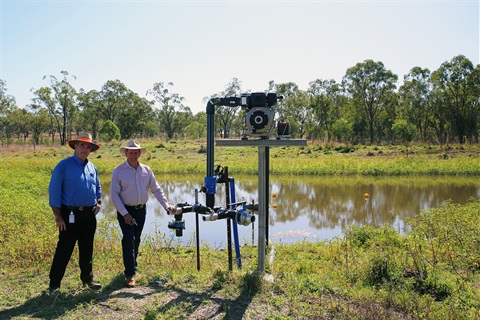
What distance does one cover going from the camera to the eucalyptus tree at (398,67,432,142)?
37.7 m

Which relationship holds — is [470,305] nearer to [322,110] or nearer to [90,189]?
[90,189]

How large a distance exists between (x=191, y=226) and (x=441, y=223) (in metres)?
5.55

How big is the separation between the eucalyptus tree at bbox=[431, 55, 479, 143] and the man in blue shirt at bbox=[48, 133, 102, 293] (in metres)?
35.5

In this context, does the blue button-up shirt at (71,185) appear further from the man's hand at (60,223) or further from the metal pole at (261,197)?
the metal pole at (261,197)

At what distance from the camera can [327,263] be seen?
17.6 feet

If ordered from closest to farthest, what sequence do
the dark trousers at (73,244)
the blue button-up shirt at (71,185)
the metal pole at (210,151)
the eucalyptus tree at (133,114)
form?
the blue button-up shirt at (71,185)
the dark trousers at (73,244)
the metal pole at (210,151)
the eucalyptus tree at (133,114)

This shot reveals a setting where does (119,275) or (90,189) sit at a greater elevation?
(90,189)

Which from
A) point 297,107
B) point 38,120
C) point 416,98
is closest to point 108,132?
point 38,120

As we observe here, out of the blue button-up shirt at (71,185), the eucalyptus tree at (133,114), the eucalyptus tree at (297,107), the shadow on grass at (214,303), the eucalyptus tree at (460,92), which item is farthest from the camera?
the eucalyptus tree at (133,114)

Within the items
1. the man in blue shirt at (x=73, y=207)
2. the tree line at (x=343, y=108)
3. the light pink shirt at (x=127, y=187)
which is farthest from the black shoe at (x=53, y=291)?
the tree line at (x=343, y=108)

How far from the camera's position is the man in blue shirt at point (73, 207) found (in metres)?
3.77

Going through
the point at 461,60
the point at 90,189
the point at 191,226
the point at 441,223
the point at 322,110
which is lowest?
the point at 191,226

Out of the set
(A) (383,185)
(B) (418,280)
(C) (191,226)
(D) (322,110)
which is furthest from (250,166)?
(D) (322,110)

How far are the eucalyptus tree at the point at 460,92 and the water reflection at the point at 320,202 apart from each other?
21177 mm
